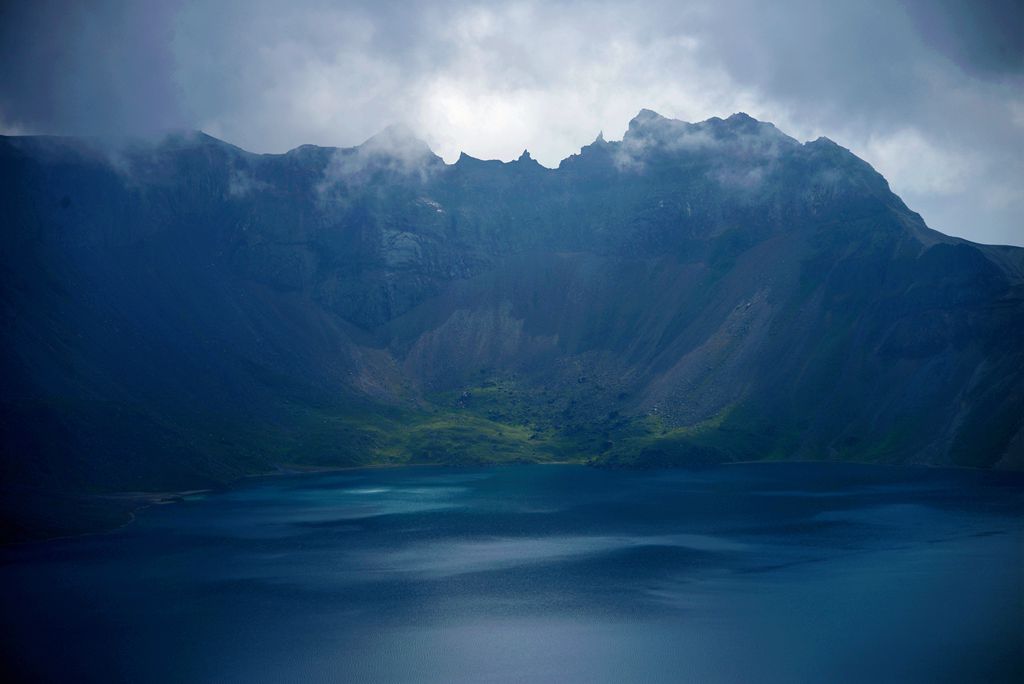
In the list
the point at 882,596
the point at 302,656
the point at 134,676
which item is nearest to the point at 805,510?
the point at 882,596

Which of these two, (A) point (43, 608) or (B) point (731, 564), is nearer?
(A) point (43, 608)

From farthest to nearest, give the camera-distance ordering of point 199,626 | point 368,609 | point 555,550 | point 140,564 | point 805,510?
point 805,510 < point 555,550 < point 140,564 < point 368,609 < point 199,626

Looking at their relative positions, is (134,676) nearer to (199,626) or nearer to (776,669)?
(199,626)

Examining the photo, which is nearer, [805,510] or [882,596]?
[882,596]

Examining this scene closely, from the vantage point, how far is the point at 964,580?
11831 cm

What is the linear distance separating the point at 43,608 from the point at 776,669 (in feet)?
259

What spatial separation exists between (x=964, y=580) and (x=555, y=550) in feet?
183

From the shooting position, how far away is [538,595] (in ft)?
390

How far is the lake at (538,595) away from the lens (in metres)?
91.9

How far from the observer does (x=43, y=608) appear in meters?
110

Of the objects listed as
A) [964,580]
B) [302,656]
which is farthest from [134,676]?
[964,580]

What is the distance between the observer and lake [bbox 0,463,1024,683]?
3617 inches

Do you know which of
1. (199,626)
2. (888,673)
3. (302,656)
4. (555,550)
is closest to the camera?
(888,673)

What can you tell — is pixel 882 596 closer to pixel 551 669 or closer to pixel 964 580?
pixel 964 580
